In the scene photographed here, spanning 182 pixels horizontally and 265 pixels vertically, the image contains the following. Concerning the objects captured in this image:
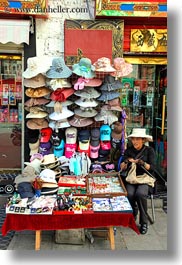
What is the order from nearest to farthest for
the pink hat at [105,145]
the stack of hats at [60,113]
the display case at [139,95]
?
the stack of hats at [60,113] < the pink hat at [105,145] < the display case at [139,95]

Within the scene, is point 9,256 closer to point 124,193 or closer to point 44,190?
point 44,190

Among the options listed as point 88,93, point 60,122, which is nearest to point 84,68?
point 88,93

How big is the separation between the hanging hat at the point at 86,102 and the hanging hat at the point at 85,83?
214 millimetres

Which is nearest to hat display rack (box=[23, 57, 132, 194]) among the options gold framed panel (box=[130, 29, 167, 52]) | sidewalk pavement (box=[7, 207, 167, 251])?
gold framed panel (box=[130, 29, 167, 52])

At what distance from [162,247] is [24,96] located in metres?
3.22

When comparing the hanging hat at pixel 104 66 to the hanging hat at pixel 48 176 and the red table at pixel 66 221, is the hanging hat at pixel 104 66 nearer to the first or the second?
the hanging hat at pixel 48 176

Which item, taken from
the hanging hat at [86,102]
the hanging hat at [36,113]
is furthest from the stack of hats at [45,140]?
the hanging hat at [86,102]

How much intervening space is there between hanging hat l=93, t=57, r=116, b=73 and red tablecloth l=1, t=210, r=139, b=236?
2267 millimetres

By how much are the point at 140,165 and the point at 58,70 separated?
1876mm

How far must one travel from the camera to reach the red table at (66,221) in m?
3.81

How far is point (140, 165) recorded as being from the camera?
15.6ft

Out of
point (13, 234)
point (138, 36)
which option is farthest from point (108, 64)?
point (13, 234)

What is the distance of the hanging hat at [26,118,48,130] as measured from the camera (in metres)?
5.34

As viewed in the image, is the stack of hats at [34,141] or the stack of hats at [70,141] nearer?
the stack of hats at [70,141]
